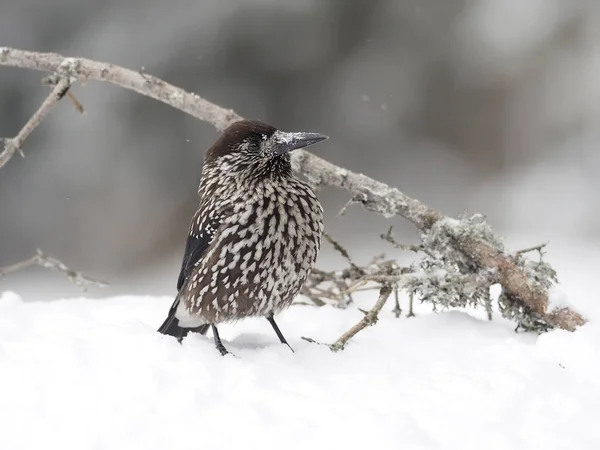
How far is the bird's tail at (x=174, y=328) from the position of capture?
132 inches

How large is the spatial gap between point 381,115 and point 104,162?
3.53m

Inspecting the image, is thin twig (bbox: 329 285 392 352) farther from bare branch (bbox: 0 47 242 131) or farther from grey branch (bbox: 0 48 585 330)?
bare branch (bbox: 0 47 242 131)

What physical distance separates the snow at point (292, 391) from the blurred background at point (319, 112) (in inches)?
223

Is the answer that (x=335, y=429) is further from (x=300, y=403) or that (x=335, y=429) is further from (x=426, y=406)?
(x=426, y=406)

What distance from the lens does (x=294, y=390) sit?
7.95 ft

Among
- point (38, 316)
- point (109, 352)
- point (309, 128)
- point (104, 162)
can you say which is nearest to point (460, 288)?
point (109, 352)

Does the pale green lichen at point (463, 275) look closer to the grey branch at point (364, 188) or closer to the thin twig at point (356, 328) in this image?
the grey branch at point (364, 188)

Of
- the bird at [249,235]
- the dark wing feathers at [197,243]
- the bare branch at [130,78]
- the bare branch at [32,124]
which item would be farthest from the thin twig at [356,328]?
the bare branch at [32,124]

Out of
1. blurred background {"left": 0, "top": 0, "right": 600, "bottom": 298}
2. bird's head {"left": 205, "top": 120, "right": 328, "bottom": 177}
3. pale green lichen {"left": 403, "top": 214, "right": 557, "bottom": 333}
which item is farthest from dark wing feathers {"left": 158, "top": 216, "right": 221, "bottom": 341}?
blurred background {"left": 0, "top": 0, "right": 600, "bottom": 298}

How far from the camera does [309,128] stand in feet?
29.1

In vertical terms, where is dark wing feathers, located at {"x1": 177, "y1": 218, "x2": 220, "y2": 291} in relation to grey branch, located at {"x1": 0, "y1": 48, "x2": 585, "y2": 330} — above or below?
below

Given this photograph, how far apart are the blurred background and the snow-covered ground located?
5.68 meters

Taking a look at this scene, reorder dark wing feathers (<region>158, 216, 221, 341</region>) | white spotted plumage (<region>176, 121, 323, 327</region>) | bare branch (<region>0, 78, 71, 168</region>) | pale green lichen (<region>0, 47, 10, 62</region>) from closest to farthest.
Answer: white spotted plumage (<region>176, 121, 323, 327</region>) → dark wing feathers (<region>158, 216, 221, 341</region>) → bare branch (<region>0, 78, 71, 168</region>) → pale green lichen (<region>0, 47, 10, 62</region>)

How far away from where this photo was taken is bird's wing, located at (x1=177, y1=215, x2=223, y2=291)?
10.4ft
